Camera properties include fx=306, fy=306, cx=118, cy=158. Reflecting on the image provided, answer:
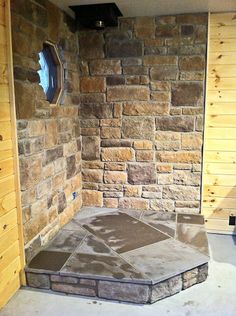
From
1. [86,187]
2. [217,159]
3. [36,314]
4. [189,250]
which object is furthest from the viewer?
[86,187]

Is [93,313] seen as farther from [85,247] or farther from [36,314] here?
[85,247]

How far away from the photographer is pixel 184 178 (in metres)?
3.19

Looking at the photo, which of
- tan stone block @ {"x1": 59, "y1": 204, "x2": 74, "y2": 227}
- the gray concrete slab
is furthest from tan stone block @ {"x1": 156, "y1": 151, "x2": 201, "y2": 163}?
tan stone block @ {"x1": 59, "y1": 204, "x2": 74, "y2": 227}

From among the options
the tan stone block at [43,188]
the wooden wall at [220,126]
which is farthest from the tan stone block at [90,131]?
the wooden wall at [220,126]

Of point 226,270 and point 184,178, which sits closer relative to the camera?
point 226,270

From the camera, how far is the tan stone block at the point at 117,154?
3238 mm

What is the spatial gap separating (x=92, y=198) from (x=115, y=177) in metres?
0.36

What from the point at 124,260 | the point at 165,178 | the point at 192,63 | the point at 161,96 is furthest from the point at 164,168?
the point at 124,260

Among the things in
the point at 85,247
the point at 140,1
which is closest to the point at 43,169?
the point at 85,247

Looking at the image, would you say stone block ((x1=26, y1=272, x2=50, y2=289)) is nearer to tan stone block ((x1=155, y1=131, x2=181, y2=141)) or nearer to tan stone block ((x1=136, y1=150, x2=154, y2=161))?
tan stone block ((x1=136, y1=150, x2=154, y2=161))

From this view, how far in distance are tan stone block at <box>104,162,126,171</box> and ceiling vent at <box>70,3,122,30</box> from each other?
53.5 inches

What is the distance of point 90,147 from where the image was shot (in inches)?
131

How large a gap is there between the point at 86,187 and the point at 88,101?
94cm

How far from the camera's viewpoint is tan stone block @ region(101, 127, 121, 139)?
322 centimetres
